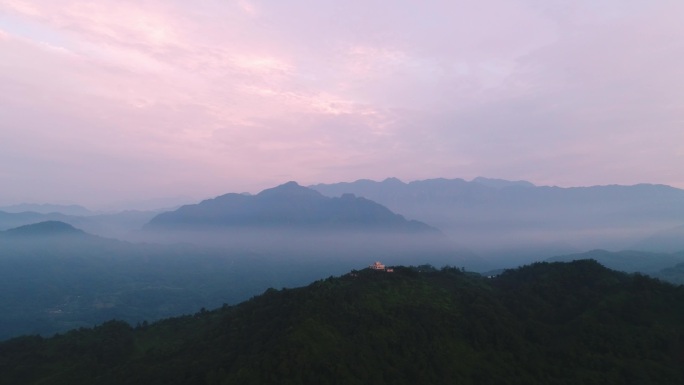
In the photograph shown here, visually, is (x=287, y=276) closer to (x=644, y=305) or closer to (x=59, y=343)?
(x=59, y=343)

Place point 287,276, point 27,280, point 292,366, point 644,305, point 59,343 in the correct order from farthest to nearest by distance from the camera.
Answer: point 287,276 < point 27,280 < point 59,343 < point 644,305 < point 292,366

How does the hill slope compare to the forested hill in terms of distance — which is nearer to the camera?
the forested hill

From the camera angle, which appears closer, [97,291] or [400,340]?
[400,340]

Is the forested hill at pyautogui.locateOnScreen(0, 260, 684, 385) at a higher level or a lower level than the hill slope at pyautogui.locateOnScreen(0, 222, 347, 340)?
higher

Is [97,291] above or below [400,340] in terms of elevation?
below

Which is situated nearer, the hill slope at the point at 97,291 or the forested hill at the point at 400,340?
the forested hill at the point at 400,340

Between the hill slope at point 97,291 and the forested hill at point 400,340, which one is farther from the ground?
the forested hill at point 400,340

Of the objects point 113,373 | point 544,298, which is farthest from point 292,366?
point 544,298

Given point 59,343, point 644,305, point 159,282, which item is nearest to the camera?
point 644,305
